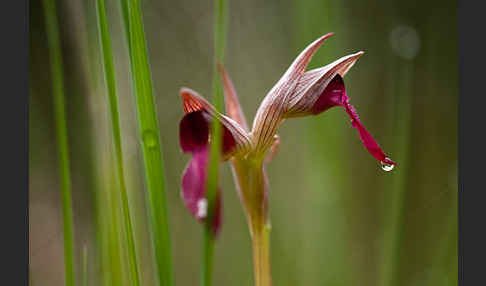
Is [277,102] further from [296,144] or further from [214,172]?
[296,144]

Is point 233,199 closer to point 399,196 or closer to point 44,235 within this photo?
point 44,235

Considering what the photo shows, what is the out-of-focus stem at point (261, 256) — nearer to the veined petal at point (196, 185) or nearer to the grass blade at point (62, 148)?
the veined petal at point (196, 185)

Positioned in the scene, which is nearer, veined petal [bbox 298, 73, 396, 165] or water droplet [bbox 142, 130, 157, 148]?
water droplet [bbox 142, 130, 157, 148]

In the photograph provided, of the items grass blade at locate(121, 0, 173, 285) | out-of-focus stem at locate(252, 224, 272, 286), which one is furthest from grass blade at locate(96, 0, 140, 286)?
out-of-focus stem at locate(252, 224, 272, 286)

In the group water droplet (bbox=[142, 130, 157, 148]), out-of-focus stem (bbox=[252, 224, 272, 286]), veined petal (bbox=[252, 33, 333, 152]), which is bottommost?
out-of-focus stem (bbox=[252, 224, 272, 286])

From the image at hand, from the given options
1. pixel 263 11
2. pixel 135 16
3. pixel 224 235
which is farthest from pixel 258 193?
pixel 263 11

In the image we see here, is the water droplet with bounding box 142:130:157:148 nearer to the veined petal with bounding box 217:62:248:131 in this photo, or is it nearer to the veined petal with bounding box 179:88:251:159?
the veined petal with bounding box 179:88:251:159
